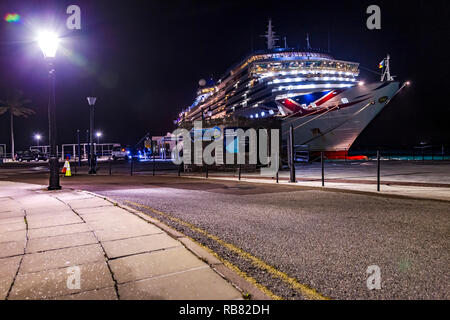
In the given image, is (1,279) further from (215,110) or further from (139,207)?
(215,110)

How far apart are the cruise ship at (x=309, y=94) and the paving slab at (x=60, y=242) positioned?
651 inches

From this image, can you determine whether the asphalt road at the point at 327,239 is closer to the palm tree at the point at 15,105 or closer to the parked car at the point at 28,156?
the parked car at the point at 28,156

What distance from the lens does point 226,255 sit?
10.4 feet

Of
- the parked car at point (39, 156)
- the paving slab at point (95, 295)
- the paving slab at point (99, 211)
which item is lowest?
the paving slab at point (95, 295)

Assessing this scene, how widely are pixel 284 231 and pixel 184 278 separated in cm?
201

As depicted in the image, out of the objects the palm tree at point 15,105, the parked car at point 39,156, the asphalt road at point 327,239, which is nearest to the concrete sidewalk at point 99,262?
the asphalt road at point 327,239

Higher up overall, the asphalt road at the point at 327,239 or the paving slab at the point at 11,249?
the paving slab at the point at 11,249

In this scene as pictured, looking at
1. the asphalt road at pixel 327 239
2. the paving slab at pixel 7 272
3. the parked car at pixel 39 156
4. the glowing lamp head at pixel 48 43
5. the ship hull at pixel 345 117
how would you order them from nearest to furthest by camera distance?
the paving slab at pixel 7 272, the asphalt road at pixel 327 239, the glowing lamp head at pixel 48 43, the ship hull at pixel 345 117, the parked car at pixel 39 156

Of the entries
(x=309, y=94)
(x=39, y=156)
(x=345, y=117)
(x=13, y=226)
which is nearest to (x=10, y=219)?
(x=13, y=226)

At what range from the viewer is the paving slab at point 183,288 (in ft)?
7.14

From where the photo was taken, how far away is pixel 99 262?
2.89 metres

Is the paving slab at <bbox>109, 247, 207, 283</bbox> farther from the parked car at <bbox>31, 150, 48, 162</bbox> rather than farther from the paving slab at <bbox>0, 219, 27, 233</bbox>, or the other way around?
the parked car at <bbox>31, 150, 48, 162</bbox>

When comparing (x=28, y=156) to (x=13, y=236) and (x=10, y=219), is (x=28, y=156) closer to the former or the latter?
(x=10, y=219)

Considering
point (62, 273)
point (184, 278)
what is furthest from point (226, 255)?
point (62, 273)
